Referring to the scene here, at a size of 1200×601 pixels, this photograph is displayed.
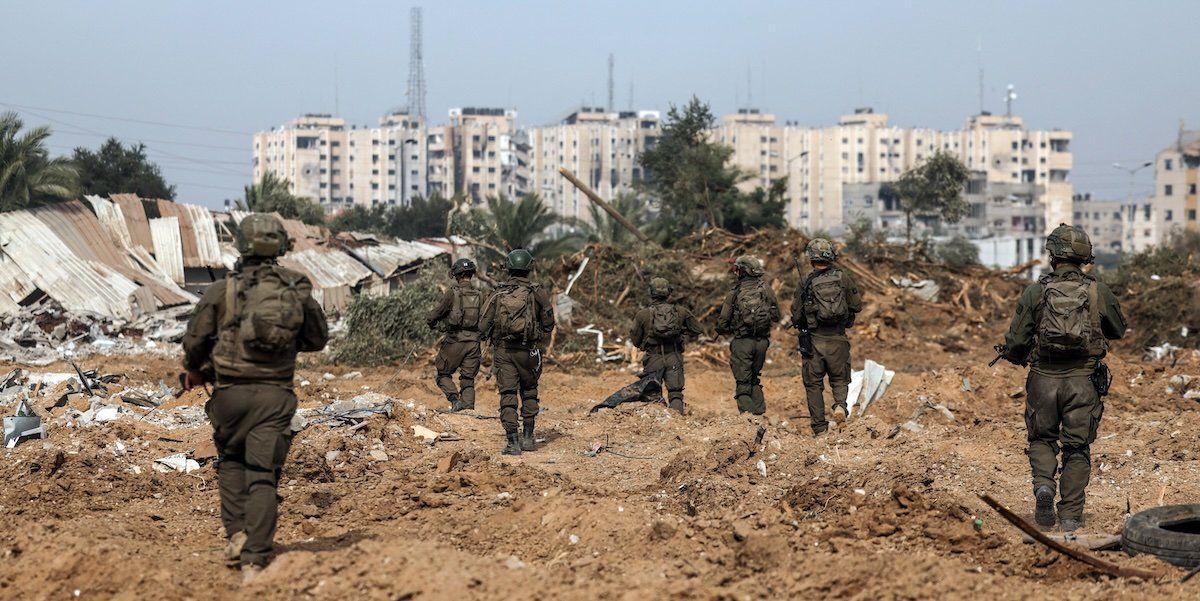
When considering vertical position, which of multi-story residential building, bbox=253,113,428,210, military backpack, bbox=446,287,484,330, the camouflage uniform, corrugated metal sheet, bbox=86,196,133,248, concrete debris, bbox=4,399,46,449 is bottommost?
concrete debris, bbox=4,399,46,449

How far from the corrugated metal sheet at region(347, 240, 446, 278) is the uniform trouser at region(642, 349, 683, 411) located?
1771 cm

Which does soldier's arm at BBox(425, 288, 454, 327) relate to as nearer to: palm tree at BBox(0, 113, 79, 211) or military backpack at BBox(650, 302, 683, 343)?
military backpack at BBox(650, 302, 683, 343)

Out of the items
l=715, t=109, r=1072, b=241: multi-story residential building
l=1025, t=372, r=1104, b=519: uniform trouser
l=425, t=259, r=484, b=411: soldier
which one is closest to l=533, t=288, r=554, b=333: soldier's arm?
l=425, t=259, r=484, b=411: soldier

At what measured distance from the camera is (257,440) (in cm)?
632

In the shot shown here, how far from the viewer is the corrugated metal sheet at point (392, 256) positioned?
3097 cm

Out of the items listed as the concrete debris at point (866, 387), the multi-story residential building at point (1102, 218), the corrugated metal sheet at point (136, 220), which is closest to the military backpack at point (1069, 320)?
the concrete debris at point (866, 387)

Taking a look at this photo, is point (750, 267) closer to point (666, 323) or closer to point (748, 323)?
point (748, 323)

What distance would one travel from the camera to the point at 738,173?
1800 inches

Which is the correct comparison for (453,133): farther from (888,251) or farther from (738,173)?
(888,251)

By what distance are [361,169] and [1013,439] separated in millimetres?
165163

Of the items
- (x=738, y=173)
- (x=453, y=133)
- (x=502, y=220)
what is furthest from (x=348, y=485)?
(x=453, y=133)

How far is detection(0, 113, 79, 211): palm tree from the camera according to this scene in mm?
29375

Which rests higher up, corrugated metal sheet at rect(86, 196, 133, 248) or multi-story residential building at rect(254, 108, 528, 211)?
multi-story residential building at rect(254, 108, 528, 211)

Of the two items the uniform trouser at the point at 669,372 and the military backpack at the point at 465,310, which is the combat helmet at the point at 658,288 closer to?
the uniform trouser at the point at 669,372
